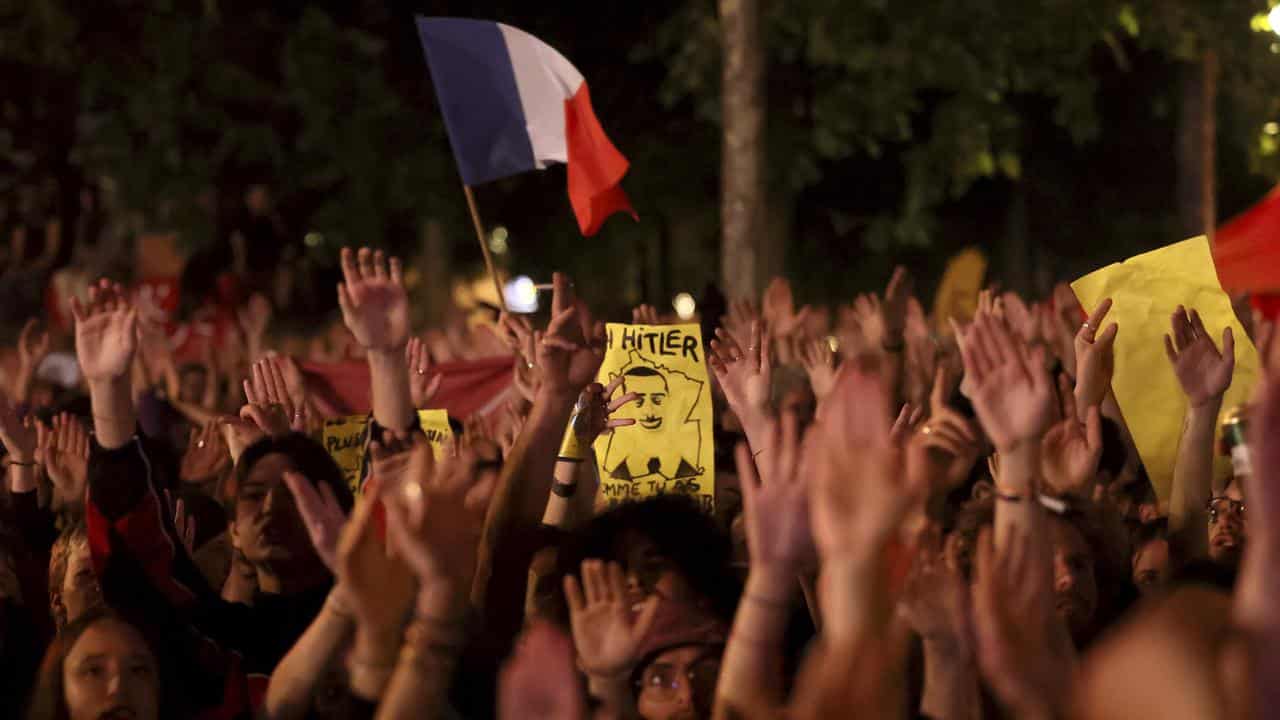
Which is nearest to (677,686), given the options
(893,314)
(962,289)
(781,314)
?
(893,314)

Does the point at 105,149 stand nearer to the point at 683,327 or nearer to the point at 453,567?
the point at 683,327

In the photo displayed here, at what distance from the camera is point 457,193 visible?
14852 millimetres

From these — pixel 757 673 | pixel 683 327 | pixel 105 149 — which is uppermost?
pixel 105 149

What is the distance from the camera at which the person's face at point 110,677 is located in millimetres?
3240

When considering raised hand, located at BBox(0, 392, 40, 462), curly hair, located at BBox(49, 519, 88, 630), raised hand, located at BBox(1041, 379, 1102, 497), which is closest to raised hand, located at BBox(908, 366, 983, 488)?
raised hand, located at BBox(1041, 379, 1102, 497)

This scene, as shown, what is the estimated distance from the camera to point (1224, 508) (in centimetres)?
452

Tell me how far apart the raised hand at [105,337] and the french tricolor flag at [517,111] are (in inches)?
95.5

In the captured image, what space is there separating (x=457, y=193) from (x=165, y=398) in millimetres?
6754

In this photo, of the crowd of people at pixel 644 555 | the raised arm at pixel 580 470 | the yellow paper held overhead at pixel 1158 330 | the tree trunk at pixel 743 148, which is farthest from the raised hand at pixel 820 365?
the tree trunk at pixel 743 148

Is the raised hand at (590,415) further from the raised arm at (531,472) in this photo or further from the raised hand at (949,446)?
the raised hand at (949,446)

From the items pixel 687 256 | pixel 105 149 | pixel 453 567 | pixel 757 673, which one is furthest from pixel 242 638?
pixel 687 256

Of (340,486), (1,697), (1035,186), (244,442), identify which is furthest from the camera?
(1035,186)

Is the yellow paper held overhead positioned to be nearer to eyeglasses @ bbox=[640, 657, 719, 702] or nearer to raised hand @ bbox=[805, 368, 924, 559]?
eyeglasses @ bbox=[640, 657, 719, 702]

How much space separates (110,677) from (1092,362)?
3037mm
